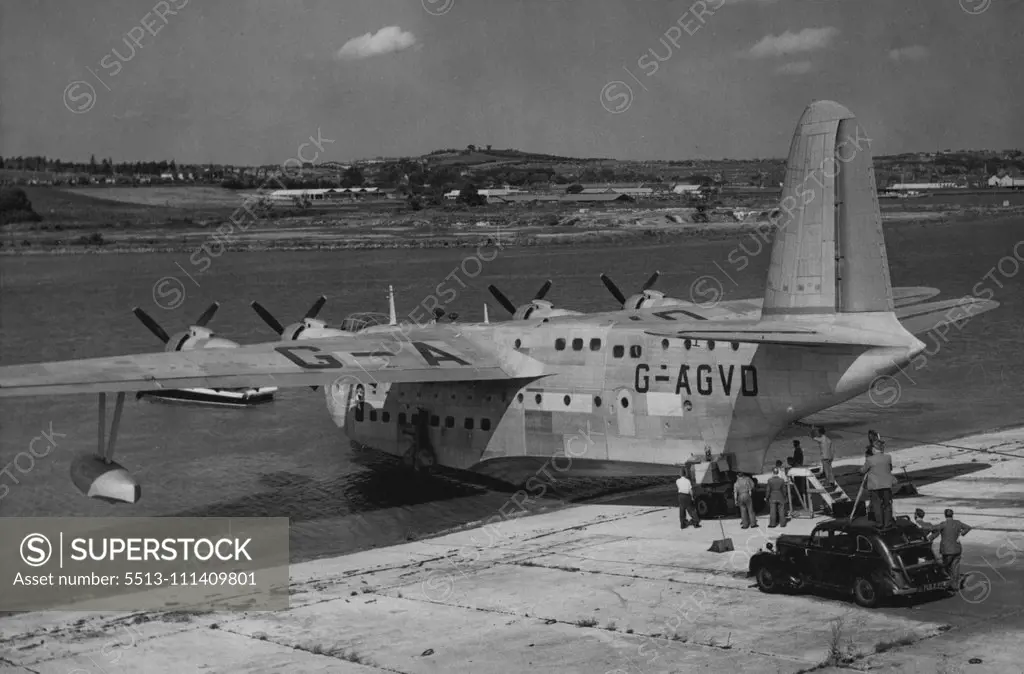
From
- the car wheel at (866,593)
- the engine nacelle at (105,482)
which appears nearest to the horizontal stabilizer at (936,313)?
the car wheel at (866,593)

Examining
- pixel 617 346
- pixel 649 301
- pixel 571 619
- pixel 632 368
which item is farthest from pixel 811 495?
pixel 649 301

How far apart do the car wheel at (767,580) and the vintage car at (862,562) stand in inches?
0.8

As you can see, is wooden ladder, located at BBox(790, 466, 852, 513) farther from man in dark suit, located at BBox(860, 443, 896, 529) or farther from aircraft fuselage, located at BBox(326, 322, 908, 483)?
man in dark suit, located at BBox(860, 443, 896, 529)

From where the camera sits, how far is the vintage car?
18.8 metres

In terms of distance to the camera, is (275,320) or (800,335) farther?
(275,320)

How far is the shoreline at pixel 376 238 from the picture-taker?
144m

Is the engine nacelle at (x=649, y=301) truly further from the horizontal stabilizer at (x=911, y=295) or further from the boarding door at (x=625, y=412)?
the boarding door at (x=625, y=412)

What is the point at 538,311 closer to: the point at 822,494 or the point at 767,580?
the point at 822,494

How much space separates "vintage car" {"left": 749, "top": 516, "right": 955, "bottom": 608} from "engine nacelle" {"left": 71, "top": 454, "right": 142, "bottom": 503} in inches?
535

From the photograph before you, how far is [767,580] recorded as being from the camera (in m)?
21.0

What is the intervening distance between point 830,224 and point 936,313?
5528 millimetres

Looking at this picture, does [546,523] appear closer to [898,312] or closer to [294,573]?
[294,573]

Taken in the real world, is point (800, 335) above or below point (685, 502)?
above

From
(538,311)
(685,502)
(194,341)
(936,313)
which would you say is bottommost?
(685,502)
